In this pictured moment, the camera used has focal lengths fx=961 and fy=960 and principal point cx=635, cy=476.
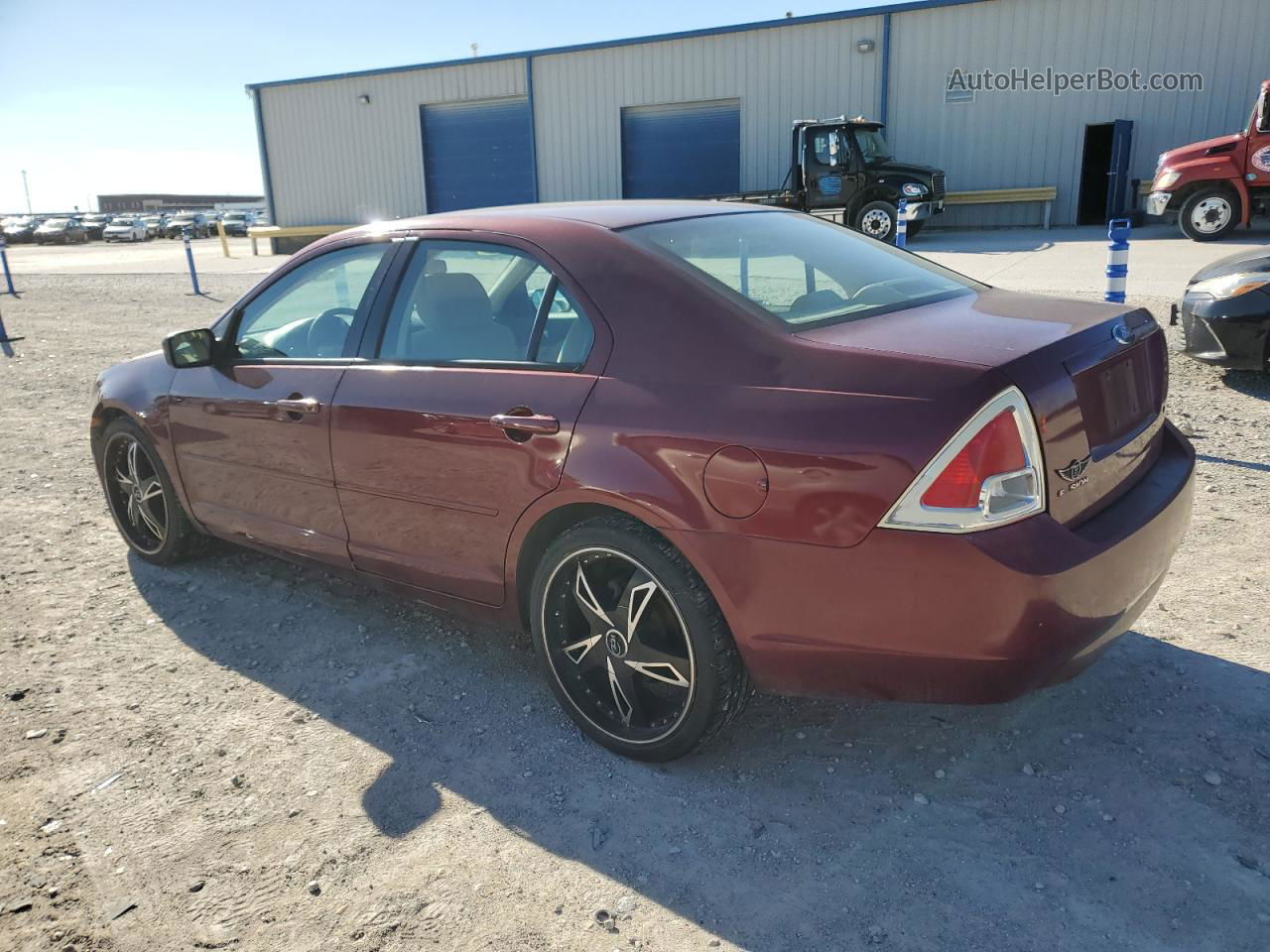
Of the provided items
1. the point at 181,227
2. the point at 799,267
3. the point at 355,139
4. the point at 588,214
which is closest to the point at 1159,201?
the point at 799,267

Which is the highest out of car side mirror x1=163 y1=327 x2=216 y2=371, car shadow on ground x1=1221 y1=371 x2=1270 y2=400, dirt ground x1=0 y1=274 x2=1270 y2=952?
car side mirror x1=163 y1=327 x2=216 y2=371

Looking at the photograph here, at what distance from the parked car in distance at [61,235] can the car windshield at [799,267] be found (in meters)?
56.7

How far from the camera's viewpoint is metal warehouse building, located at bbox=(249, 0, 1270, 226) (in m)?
20.7

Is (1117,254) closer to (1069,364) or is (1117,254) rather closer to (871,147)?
(1069,364)

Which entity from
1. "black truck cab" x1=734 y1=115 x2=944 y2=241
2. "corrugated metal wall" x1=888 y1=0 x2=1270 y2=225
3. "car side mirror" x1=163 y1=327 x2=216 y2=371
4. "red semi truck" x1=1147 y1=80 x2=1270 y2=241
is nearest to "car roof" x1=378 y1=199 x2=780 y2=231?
"car side mirror" x1=163 y1=327 x2=216 y2=371

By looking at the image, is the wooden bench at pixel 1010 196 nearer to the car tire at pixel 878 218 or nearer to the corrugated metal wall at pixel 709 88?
the corrugated metal wall at pixel 709 88

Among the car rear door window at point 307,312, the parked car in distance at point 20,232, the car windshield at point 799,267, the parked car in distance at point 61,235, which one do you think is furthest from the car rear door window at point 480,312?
the parked car in distance at point 20,232

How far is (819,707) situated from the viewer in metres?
3.14

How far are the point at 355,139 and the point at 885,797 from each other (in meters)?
29.7

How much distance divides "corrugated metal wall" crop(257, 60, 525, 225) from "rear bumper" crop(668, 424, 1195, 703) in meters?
26.3

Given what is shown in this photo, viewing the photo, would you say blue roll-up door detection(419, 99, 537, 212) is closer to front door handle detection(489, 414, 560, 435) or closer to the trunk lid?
front door handle detection(489, 414, 560, 435)

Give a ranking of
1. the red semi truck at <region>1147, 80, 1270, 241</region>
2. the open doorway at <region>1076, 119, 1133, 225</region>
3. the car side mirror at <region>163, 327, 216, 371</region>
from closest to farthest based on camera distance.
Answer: the car side mirror at <region>163, 327, 216, 371</region>
the red semi truck at <region>1147, 80, 1270, 241</region>
the open doorway at <region>1076, 119, 1133, 225</region>

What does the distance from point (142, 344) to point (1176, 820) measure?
12013mm

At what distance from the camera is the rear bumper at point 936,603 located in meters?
2.20
